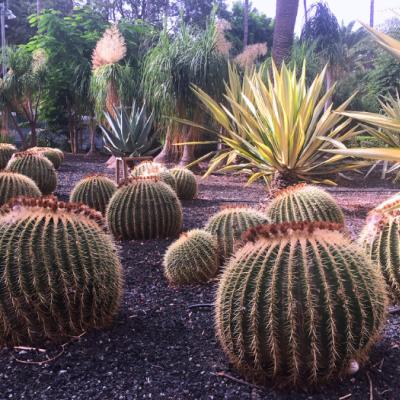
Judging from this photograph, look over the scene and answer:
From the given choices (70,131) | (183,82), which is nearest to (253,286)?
(183,82)

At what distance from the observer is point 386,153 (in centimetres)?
208

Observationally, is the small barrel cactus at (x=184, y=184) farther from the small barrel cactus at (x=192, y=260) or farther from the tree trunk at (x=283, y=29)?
the tree trunk at (x=283, y=29)


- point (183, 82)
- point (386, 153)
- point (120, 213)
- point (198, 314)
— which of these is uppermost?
point (183, 82)

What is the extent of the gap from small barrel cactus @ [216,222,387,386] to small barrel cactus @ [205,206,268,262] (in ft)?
5.40

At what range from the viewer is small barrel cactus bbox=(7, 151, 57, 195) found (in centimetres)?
834

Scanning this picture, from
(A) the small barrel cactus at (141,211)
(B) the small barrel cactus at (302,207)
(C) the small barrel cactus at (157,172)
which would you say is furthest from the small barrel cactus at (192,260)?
(C) the small barrel cactus at (157,172)

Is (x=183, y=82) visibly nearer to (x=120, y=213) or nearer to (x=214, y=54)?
(x=214, y=54)

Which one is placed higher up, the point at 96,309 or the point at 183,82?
the point at 183,82

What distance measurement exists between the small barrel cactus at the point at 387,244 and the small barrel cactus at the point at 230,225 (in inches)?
42.6

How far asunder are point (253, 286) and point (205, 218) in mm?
4286

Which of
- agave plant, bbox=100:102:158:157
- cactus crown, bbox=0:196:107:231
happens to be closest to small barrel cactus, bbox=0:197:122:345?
cactus crown, bbox=0:196:107:231

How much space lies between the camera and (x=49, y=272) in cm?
276

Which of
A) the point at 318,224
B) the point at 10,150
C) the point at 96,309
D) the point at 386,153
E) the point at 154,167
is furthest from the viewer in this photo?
the point at 10,150

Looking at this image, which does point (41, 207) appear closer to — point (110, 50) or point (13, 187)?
point (13, 187)
